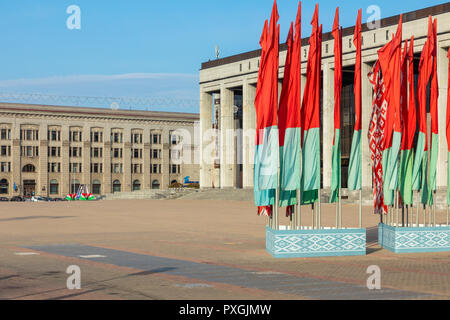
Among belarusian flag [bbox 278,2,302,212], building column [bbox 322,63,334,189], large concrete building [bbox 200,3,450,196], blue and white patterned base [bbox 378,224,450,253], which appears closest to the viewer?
belarusian flag [bbox 278,2,302,212]

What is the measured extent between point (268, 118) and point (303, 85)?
64153 mm

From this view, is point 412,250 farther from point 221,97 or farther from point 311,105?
point 221,97

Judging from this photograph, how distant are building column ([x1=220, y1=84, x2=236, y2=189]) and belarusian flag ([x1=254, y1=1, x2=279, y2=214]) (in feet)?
239

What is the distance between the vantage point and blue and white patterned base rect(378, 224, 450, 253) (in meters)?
22.5

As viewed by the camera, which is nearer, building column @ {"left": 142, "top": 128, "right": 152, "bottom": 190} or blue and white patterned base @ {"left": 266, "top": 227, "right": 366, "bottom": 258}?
blue and white patterned base @ {"left": 266, "top": 227, "right": 366, "bottom": 258}

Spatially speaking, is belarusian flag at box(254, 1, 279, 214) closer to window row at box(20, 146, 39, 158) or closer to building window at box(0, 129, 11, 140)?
building window at box(0, 129, 11, 140)

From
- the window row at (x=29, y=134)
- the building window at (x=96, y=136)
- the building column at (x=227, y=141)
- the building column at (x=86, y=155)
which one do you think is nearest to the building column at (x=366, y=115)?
the building column at (x=227, y=141)

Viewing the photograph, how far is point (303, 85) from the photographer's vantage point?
275ft

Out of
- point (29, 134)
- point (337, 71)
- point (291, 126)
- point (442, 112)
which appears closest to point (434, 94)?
point (337, 71)

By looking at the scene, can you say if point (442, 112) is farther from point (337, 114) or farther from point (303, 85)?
point (337, 114)

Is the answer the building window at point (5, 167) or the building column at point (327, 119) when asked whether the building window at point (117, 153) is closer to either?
the building window at point (5, 167)

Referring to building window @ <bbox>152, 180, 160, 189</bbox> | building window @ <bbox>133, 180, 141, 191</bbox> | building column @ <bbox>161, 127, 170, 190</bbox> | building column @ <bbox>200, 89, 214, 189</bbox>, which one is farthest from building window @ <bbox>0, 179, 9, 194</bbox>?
building column @ <bbox>200, 89, 214, 189</bbox>

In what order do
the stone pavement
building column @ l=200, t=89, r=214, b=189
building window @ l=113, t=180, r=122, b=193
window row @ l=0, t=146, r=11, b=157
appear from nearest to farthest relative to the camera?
the stone pavement → building column @ l=200, t=89, r=214, b=189 → window row @ l=0, t=146, r=11, b=157 → building window @ l=113, t=180, r=122, b=193
